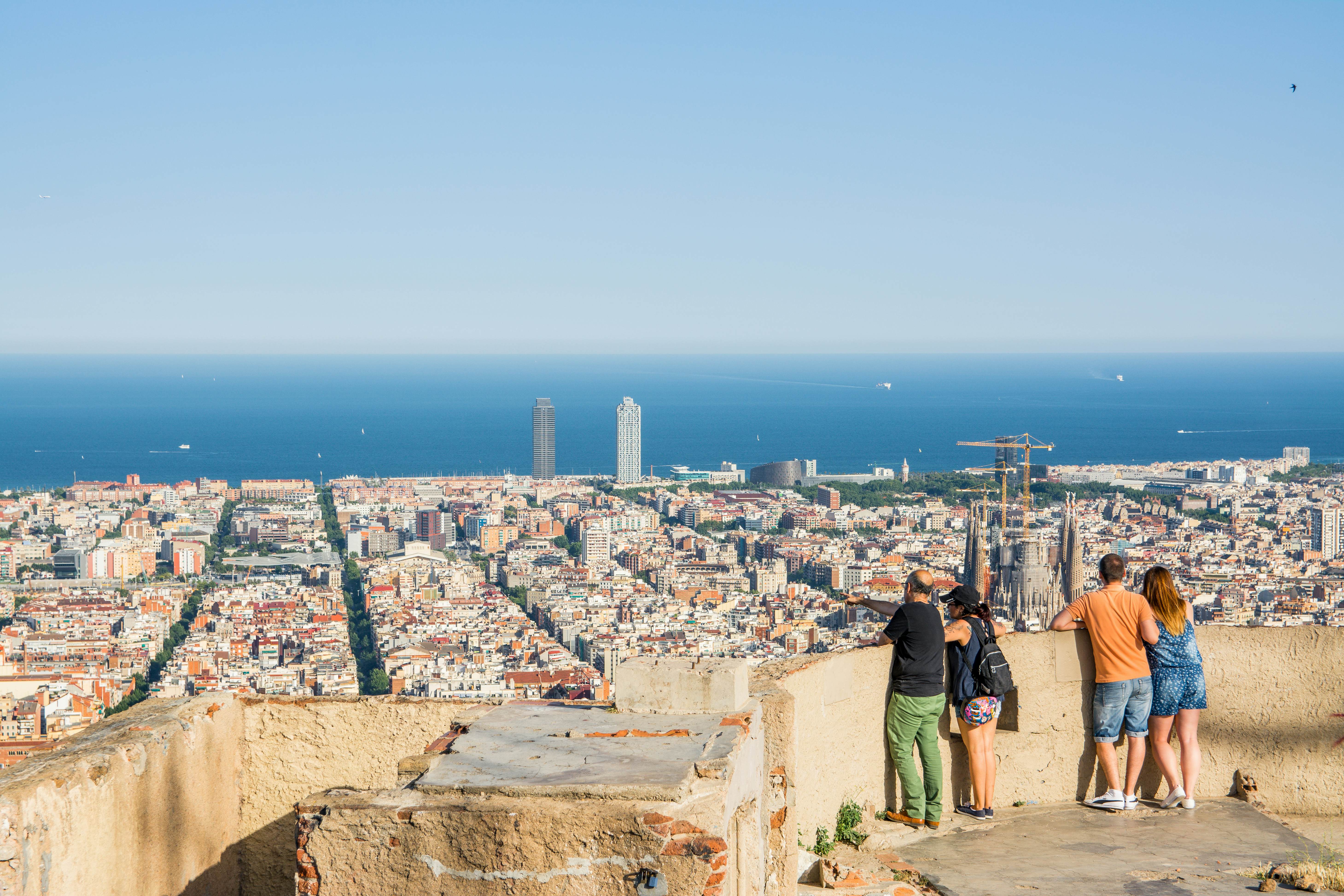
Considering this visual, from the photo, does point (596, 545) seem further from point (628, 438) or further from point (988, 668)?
point (988, 668)

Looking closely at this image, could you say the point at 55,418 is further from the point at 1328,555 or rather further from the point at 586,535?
the point at 1328,555

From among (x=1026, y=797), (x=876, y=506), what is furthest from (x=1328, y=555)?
(x=1026, y=797)

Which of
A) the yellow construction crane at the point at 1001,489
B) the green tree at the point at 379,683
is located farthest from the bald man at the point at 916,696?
the yellow construction crane at the point at 1001,489

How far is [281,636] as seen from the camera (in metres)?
30.3

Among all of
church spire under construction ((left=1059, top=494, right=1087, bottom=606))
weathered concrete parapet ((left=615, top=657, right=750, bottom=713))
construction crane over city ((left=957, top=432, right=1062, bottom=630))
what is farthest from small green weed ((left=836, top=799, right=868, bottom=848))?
church spire under construction ((left=1059, top=494, right=1087, bottom=606))

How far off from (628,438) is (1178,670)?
78452 millimetres

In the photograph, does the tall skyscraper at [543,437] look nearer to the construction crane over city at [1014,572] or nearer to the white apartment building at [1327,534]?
the construction crane over city at [1014,572]

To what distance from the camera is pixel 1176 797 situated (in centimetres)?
403

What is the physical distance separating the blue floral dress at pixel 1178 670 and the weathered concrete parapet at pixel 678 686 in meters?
1.62

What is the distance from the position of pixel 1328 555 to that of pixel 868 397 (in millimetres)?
109826

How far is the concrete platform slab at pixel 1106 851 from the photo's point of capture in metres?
3.44

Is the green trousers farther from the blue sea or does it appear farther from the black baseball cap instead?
the blue sea

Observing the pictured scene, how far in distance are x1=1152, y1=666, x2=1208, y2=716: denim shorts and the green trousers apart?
68 cm

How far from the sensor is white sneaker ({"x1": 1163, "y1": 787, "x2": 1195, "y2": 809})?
4.02 meters
